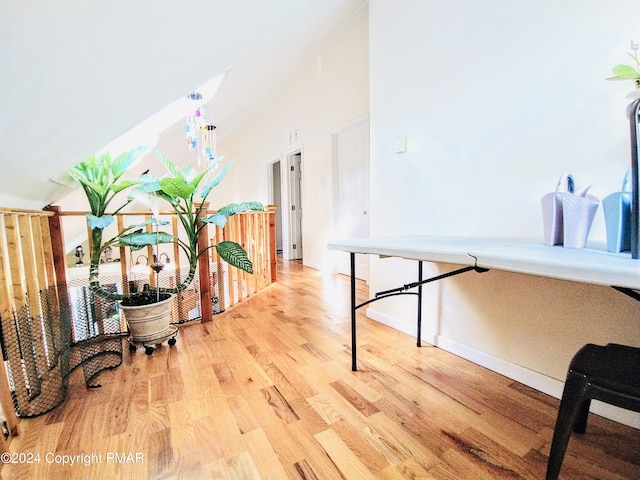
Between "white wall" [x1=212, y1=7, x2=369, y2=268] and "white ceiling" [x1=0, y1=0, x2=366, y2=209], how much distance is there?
1001mm

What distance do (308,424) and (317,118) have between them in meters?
3.86

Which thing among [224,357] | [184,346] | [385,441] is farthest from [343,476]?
[184,346]

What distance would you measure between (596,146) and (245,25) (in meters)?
2.18

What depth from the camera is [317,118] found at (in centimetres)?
412

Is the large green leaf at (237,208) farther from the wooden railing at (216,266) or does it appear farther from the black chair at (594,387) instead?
the black chair at (594,387)

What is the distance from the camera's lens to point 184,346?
189cm

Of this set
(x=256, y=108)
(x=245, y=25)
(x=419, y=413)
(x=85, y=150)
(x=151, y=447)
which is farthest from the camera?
(x=256, y=108)

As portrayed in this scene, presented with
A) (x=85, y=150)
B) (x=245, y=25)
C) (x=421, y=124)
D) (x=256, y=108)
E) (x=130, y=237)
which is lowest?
(x=130, y=237)

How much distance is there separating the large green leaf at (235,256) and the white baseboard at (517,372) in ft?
3.90

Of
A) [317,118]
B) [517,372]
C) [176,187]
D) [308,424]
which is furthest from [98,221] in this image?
[317,118]

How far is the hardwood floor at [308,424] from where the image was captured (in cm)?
95

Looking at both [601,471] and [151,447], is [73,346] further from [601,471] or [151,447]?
[601,471]

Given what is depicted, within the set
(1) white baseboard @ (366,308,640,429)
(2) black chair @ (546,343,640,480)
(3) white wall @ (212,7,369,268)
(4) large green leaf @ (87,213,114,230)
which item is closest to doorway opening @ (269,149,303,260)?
(3) white wall @ (212,7,369,268)

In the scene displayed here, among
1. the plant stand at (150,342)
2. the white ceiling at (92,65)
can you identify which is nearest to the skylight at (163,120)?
the white ceiling at (92,65)
